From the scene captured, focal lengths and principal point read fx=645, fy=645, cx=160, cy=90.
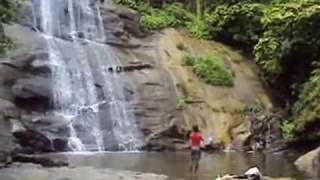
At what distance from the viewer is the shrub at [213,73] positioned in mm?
31250

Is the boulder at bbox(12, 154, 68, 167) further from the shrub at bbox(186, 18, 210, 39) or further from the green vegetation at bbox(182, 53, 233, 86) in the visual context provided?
the shrub at bbox(186, 18, 210, 39)

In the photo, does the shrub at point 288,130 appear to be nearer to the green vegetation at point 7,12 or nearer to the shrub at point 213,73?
the shrub at point 213,73

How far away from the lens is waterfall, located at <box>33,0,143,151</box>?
26.7 metres


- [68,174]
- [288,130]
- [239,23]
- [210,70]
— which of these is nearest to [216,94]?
[210,70]

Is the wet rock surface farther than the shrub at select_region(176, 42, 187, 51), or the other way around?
the shrub at select_region(176, 42, 187, 51)

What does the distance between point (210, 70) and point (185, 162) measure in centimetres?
1033

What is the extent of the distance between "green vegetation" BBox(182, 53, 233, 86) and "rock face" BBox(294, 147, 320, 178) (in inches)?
449

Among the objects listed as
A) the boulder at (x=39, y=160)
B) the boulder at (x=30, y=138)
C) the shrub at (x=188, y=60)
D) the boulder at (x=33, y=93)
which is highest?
the shrub at (x=188, y=60)

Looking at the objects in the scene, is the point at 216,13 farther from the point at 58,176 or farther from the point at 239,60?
the point at 58,176

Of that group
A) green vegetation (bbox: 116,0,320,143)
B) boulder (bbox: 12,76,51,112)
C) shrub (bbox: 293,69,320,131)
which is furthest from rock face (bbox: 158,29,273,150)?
boulder (bbox: 12,76,51,112)

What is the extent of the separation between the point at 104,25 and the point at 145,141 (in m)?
7.79

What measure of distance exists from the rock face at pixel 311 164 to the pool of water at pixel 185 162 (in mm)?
266

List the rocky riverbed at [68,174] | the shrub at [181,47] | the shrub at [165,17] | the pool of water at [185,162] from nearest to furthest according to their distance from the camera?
the rocky riverbed at [68,174] < the pool of water at [185,162] < the shrub at [181,47] < the shrub at [165,17]

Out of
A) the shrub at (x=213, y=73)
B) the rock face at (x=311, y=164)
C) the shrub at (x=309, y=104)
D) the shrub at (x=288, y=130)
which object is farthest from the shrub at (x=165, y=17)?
the rock face at (x=311, y=164)
